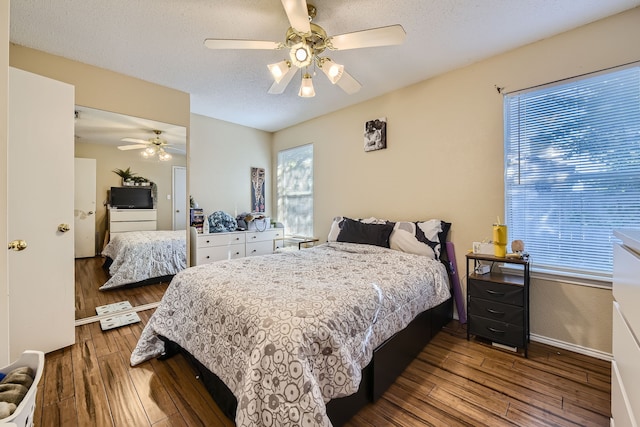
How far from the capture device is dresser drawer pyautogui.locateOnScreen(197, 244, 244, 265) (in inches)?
134

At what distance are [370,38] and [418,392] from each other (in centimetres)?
222

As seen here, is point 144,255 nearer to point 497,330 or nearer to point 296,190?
point 296,190

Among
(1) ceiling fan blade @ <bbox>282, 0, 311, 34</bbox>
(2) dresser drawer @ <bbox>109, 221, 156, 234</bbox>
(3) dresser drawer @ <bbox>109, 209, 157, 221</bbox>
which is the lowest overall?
(2) dresser drawer @ <bbox>109, 221, 156, 234</bbox>

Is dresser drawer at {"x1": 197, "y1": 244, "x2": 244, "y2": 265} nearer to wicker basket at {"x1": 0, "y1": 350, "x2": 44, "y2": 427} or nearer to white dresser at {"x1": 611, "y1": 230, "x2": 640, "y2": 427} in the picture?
wicker basket at {"x1": 0, "y1": 350, "x2": 44, "y2": 427}

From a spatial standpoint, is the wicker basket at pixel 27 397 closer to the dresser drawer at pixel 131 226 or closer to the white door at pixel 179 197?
the dresser drawer at pixel 131 226

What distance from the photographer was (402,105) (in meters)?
2.99

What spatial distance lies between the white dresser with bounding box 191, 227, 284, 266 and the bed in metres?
1.44

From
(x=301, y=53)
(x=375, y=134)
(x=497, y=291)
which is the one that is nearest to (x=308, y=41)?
(x=301, y=53)

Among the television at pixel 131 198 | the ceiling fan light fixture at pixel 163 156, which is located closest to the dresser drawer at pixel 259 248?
the television at pixel 131 198

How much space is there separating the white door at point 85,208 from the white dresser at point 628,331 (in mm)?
3392

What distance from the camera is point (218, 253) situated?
356cm


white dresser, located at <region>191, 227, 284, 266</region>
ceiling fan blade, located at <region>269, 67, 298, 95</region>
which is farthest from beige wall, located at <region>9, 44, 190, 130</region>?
ceiling fan blade, located at <region>269, 67, 298, 95</region>

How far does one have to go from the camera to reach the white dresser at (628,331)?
2.53 ft

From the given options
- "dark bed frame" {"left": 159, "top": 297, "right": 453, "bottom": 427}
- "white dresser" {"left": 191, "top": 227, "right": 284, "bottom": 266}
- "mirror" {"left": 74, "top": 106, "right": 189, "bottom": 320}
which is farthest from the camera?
"white dresser" {"left": 191, "top": 227, "right": 284, "bottom": 266}
